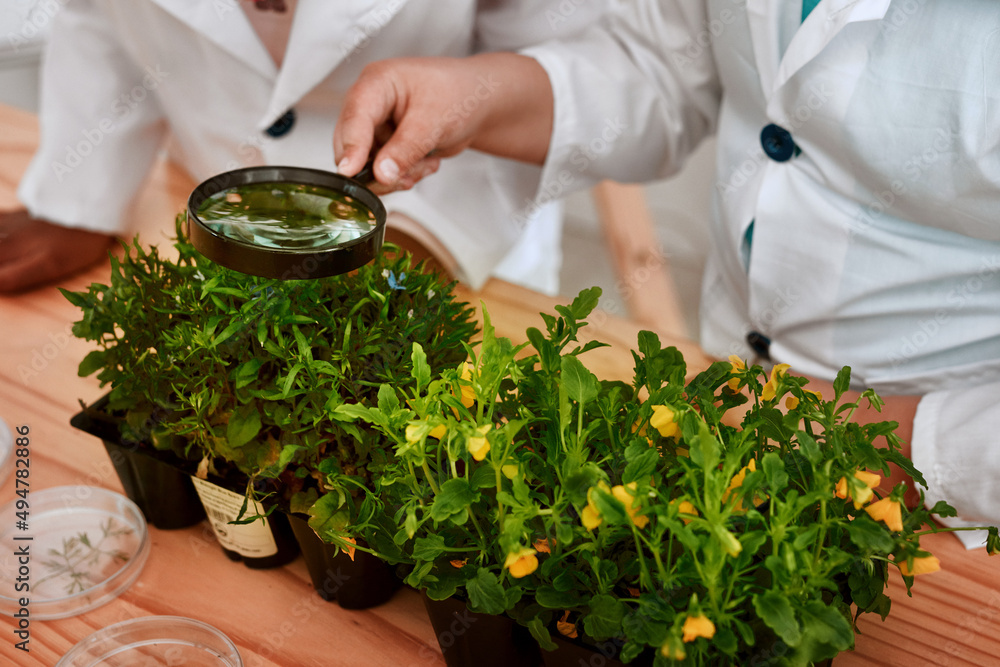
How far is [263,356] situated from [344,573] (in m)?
0.16

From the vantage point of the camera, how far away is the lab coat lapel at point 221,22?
0.95 metres

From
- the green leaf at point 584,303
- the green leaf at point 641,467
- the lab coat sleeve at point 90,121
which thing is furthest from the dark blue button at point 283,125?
the green leaf at point 641,467

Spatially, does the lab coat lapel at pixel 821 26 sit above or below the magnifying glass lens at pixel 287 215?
above

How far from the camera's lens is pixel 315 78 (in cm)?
95

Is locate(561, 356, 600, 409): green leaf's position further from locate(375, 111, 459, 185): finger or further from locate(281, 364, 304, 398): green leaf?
locate(375, 111, 459, 185): finger

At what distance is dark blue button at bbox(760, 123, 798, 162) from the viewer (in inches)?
31.2

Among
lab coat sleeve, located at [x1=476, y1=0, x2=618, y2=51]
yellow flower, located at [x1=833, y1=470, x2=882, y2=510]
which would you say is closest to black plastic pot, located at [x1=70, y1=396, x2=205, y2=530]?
yellow flower, located at [x1=833, y1=470, x2=882, y2=510]

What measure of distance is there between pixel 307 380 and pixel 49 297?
22.6 inches

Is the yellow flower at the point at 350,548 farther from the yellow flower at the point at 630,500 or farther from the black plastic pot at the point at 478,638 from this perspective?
the yellow flower at the point at 630,500

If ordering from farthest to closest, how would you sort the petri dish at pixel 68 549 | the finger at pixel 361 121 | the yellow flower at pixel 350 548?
1. the finger at pixel 361 121
2. the petri dish at pixel 68 549
3. the yellow flower at pixel 350 548

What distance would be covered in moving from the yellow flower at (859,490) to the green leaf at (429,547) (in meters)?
0.21

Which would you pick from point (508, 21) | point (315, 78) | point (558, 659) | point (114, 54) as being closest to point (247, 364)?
point (558, 659)

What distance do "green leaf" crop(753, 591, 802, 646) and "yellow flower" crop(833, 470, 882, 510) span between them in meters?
0.06

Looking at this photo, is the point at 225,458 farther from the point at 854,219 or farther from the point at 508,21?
the point at 508,21
